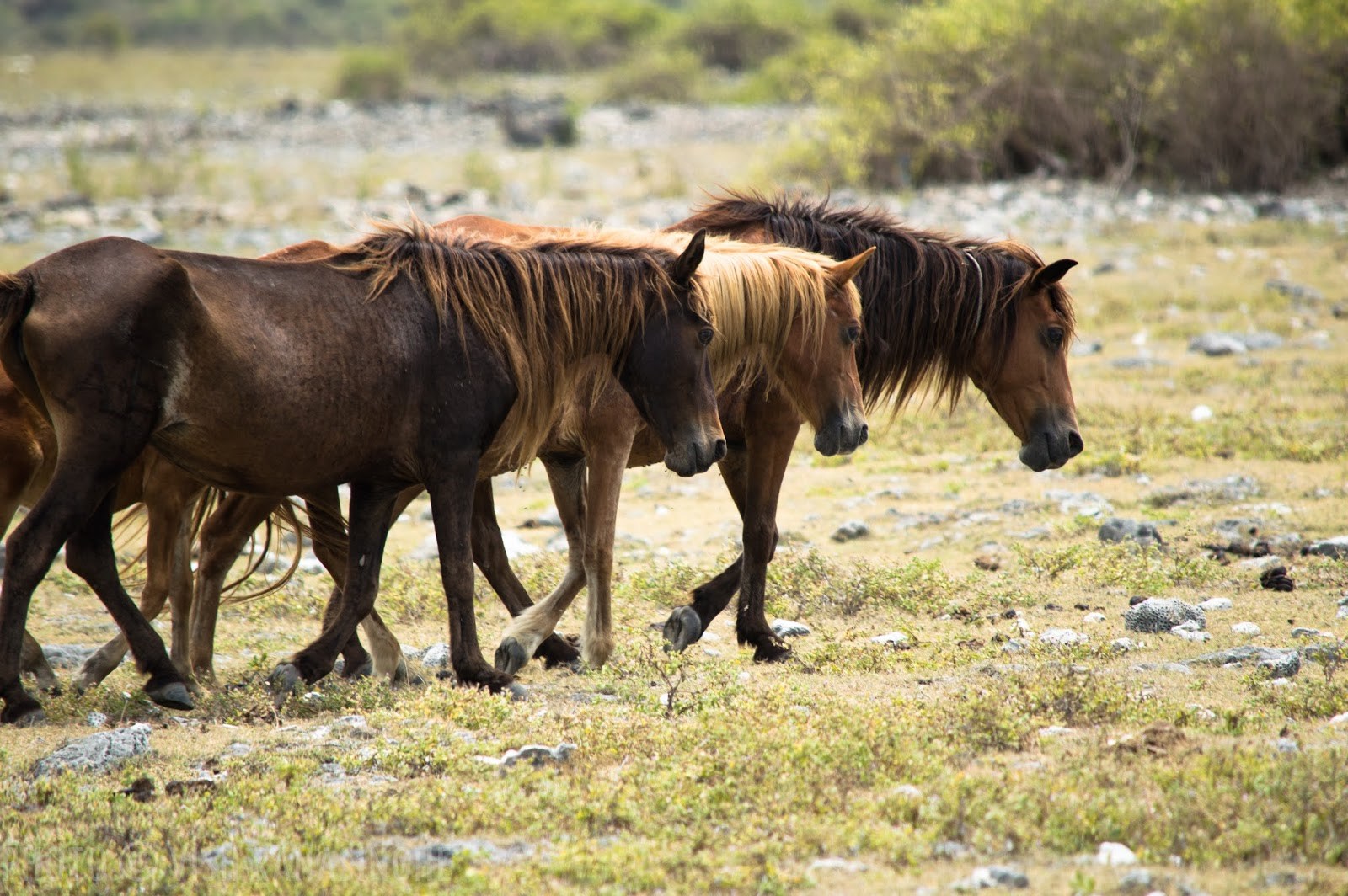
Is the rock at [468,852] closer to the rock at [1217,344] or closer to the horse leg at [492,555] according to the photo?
the horse leg at [492,555]

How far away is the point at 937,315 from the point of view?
6.16m

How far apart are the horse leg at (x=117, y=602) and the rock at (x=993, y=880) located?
2817 mm

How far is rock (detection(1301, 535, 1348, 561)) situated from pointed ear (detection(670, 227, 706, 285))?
370 cm

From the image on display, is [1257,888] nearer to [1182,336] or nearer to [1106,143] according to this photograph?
Answer: [1182,336]

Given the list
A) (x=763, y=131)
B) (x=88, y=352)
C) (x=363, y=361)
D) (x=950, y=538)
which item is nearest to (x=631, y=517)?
(x=950, y=538)

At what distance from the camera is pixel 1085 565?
Answer: 6.64 meters

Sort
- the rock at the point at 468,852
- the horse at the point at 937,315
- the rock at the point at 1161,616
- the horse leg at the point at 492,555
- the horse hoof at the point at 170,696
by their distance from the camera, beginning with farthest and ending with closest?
1. the horse at the point at 937,315
2. the horse leg at the point at 492,555
3. the rock at the point at 1161,616
4. the horse hoof at the point at 170,696
5. the rock at the point at 468,852

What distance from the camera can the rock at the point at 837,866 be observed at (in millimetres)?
3248

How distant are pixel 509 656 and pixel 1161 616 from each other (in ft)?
8.88

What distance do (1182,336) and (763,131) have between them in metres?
16.8

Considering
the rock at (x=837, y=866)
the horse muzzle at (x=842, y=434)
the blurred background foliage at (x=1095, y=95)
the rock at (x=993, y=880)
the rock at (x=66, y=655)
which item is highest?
the blurred background foliage at (x=1095, y=95)

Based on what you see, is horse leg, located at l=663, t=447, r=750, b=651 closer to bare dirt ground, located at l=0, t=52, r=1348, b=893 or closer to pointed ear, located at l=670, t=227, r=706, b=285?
bare dirt ground, located at l=0, t=52, r=1348, b=893

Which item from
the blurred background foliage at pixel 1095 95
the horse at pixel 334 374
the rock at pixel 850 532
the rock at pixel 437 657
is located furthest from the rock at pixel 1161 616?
the blurred background foliage at pixel 1095 95

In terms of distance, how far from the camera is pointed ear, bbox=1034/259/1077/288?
6.05m
